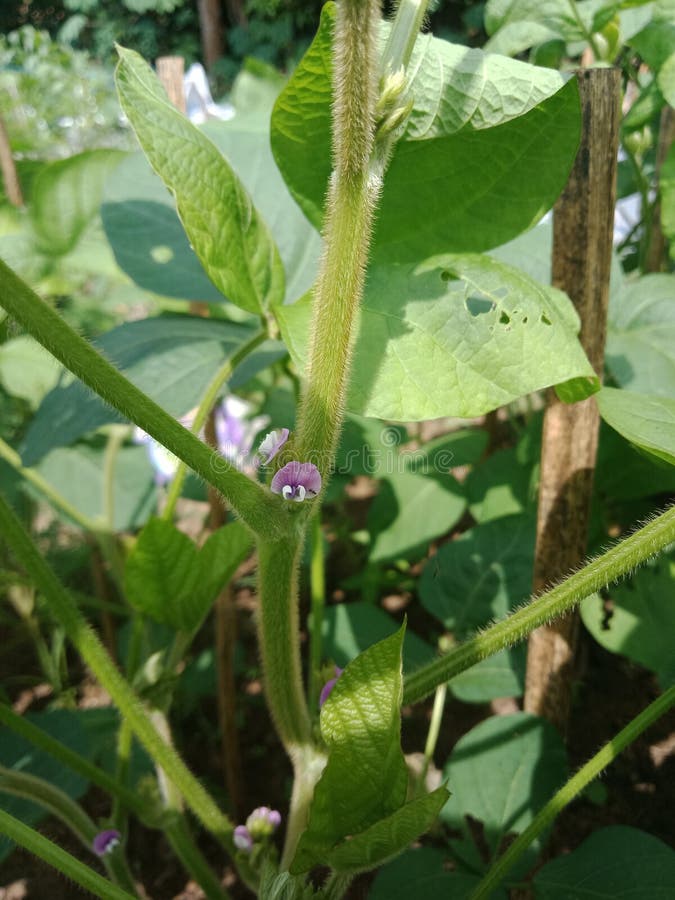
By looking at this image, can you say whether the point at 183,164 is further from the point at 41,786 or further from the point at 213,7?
the point at 213,7

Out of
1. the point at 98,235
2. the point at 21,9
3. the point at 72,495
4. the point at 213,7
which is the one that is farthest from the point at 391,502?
the point at 21,9

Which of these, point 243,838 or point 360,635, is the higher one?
point 243,838

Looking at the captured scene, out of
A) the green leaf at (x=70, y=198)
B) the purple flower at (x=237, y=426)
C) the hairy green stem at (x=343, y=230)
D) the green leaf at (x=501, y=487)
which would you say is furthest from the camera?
the purple flower at (x=237, y=426)

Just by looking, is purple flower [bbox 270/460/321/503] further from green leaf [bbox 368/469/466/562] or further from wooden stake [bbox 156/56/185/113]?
wooden stake [bbox 156/56/185/113]

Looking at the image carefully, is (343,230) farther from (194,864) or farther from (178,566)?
(194,864)

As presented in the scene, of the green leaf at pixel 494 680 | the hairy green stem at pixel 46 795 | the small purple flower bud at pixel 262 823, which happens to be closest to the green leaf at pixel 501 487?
the green leaf at pixel 494 680

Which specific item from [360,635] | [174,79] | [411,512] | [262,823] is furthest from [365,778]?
[174,79]

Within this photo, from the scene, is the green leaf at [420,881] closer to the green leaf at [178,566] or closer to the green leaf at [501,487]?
the green leaf at [178,566]
